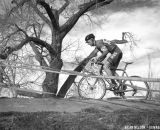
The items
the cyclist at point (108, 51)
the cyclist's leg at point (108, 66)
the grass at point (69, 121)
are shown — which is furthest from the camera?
the cyclist's leg at point (108, 66)

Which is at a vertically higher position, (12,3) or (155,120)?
(12,3)

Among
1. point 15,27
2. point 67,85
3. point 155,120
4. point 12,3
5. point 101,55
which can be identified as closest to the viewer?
point 155,120

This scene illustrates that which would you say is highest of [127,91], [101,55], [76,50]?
[76,50]

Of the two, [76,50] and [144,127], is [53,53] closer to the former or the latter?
[76,50]

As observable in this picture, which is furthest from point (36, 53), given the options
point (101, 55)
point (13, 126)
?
point (13, 126)

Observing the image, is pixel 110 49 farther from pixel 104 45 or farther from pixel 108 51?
pixel 104 45

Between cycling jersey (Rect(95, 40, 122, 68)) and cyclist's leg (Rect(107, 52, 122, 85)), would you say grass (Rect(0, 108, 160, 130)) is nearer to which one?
cyclist's leg (Rect(107, 52, 122, 85))

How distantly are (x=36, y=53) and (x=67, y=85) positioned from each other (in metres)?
3.28

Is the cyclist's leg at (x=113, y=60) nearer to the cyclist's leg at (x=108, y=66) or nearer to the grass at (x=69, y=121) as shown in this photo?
the cyclist's leg at (x=108, y=66)

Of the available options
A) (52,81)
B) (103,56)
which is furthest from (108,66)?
(52,81)

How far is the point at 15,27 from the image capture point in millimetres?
14695

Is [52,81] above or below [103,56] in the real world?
below

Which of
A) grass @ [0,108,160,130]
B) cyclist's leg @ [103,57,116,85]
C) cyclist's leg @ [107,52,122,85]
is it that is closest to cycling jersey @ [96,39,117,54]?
cyclist's leg @ [107,52,122,85]

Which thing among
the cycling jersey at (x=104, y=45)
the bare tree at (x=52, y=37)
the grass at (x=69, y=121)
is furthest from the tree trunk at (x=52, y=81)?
the grass at (x=69, y=121)
